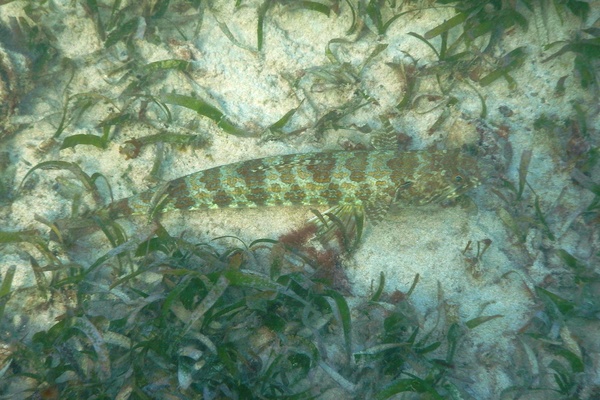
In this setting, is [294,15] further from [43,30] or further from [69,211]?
[69,211]

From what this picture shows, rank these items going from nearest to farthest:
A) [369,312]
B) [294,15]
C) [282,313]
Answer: [282,313]
[369,312]
[294,15]

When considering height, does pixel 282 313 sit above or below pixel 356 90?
below

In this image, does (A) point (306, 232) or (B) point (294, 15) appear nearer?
(A) point (306, 232)

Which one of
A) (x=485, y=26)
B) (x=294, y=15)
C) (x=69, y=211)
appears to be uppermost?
(x=294, y=15)

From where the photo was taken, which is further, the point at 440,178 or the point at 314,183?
the point at 314,183

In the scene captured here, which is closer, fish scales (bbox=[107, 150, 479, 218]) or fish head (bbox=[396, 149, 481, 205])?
fish head (bbox=[396, 149, 481, 205])

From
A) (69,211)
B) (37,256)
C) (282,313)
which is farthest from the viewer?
(69,211)

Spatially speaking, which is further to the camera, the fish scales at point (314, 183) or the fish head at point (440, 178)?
the fish scales at point (314, 183)

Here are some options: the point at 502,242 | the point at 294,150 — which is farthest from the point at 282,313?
the point at 502,242
